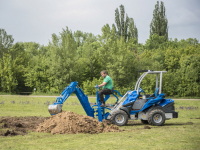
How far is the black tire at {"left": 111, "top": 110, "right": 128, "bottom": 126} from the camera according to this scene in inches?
408

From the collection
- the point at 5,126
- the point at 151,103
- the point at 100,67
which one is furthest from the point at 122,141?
the point at 100,67

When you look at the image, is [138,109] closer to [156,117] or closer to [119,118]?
[156,117]

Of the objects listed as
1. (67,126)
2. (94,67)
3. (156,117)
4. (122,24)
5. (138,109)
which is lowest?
(67,126)

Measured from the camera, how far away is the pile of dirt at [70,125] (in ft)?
27.7

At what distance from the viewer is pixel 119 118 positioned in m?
10.5

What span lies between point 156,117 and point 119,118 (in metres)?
1.80

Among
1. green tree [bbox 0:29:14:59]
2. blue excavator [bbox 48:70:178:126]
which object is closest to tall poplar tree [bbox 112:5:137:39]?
green tree [bbox 0:29:14:59]

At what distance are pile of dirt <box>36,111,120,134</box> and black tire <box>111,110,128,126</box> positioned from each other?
4.24ft

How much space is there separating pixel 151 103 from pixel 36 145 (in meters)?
6.04

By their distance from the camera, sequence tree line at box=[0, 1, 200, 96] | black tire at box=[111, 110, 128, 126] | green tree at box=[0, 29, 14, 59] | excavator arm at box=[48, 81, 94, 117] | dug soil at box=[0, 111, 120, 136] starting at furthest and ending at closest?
green tree at box=[0, 29, 14, 59]
tree line at box=[0, 1, 200, 96]
black tire at box=[111, 110, 128, 126]
excavator arm at box=[48, 81, 94, 117]
dug soil at box=[0, 111, 120, 136]

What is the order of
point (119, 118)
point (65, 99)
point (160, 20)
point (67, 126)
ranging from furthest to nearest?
point (160, 20)
point (119, 118)
point (65, 99)
point (67, 126)

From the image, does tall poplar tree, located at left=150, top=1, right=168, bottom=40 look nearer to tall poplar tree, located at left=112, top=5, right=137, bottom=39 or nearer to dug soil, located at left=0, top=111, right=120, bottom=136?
tall poplar tree, located at left=112, top=5, right=137, bottom=39

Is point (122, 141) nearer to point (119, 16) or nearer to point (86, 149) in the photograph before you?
point (86, 149)

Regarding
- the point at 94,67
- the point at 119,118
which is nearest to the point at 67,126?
the point at 119,118
